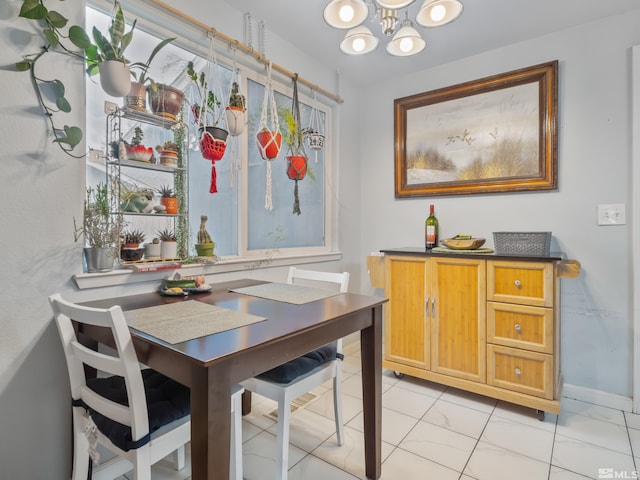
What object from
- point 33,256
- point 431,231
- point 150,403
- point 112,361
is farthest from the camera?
point 431,231

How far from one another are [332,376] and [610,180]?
6.78 ft

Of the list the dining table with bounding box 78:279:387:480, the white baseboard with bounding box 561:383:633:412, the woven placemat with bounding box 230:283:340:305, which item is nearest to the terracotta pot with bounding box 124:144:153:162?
the dining table with bounding box 78:279:387:480

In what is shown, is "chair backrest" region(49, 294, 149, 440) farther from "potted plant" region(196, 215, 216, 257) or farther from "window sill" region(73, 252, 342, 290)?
"potted plant" region(196, 215, 216, 257)

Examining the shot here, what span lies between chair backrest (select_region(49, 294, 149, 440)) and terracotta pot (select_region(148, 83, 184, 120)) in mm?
981

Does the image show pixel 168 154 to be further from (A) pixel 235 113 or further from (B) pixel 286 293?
(B) pixel 286 293

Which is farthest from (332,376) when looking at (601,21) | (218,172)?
→ (601,21)

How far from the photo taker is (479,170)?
2.54 meters

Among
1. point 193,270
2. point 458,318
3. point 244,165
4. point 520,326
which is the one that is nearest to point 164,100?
point 244,165

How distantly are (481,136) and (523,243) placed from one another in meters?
0.92

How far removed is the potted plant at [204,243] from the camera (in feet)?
6.10

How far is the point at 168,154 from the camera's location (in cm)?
171

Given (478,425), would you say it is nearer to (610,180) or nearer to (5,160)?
(610,180)

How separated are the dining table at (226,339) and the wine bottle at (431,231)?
3.98ft

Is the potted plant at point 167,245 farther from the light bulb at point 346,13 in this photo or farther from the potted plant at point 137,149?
the light bulb at point 346,13
